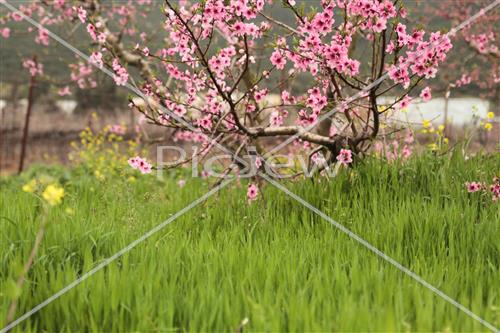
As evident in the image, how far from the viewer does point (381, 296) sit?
8.07ft

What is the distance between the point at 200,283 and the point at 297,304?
51 cm

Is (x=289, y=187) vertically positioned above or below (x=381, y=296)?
above

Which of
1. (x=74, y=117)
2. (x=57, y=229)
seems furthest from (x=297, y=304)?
(x=74, y=117)

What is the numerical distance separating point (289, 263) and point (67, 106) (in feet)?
31.4

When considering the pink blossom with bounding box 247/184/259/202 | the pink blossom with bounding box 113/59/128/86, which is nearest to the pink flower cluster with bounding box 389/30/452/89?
the pink blossom with bounding box 247/184/259/202

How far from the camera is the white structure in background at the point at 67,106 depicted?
11.4 meters

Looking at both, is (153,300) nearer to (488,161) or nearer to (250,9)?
(250,9)

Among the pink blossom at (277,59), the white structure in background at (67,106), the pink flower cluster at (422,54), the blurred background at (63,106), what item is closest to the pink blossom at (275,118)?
the pink blossom at (277,59)

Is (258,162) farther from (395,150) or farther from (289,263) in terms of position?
(289,263)

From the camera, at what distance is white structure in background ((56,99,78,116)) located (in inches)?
448

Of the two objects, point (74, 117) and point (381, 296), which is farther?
point (74, 117)

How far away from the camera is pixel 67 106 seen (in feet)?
37.3

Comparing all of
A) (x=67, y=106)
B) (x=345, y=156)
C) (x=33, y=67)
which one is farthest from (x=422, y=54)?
(x=67, y=106)

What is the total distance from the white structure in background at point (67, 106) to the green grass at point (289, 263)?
7.23m
